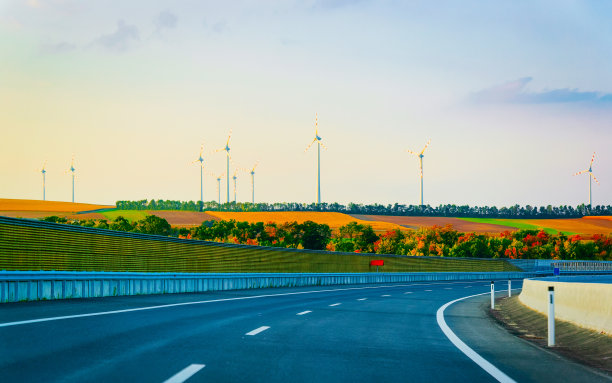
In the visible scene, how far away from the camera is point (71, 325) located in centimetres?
1352

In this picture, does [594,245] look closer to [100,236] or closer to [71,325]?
[100,236]

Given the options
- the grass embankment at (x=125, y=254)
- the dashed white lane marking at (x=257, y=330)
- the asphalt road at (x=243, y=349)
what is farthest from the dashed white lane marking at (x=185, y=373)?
the grass embankment at (x=125, y=254)

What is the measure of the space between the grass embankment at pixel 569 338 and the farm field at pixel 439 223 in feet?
411

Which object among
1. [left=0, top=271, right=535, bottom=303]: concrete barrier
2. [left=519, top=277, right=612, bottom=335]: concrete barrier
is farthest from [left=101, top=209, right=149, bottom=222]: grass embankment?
[left=519, top=277, right=612, bottom=335]: concrete barrier

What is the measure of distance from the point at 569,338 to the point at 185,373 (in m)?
8.42

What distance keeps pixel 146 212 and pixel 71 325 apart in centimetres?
12912

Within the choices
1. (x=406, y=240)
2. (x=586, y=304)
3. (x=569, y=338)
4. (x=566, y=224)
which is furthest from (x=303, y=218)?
(x=569, y=338)

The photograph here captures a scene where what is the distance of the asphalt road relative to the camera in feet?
29.0

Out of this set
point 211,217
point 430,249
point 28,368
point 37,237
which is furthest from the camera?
point 430,249

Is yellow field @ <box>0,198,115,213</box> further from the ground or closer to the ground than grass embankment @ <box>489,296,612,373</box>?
further from the ground

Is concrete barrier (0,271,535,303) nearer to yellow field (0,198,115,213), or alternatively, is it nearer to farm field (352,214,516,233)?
yellow field (0,198,115,213)

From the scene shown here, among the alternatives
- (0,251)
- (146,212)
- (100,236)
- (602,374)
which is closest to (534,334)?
(602,374)

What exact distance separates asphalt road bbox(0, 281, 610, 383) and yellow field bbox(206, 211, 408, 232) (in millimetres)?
122312

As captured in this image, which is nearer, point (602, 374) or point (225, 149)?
point (602, 374)
